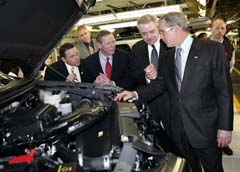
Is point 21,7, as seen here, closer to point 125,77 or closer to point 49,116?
point 49,116

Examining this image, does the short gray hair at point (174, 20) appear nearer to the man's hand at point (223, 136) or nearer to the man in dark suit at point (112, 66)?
the man's hand at point (223, 136)

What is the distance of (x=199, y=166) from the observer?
280 cm

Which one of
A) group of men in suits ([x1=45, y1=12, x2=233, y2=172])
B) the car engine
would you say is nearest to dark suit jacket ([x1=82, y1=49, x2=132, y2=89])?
group of men in suits ([x1=45, y1=12, x2=233, y2=172])

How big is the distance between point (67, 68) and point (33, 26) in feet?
4.84

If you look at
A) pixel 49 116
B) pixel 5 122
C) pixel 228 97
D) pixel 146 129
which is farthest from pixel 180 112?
pixel 5 122

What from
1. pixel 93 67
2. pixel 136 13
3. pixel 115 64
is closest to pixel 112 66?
pixel 115 64

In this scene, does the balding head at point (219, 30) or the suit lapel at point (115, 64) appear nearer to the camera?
the suit lapel at point (115, 64)

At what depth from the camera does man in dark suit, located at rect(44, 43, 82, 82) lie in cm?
375

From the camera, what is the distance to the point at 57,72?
3727mm

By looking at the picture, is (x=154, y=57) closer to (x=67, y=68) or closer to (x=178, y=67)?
(x=178, y=67)

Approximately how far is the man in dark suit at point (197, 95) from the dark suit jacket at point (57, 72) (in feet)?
4.14

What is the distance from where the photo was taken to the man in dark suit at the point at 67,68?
375 centimetres

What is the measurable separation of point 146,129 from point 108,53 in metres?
1.64

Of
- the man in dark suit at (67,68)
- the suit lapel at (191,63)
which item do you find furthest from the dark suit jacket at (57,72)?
the suit lapel at (191,63)
